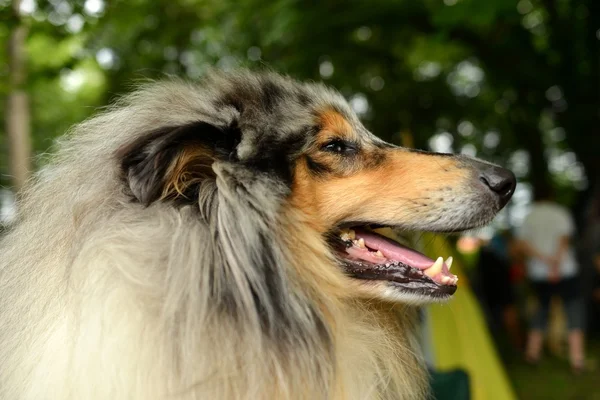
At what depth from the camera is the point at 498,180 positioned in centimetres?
233

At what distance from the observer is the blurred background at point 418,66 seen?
16.2 ft

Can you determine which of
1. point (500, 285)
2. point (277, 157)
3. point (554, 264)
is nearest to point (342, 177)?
point (277, 157)

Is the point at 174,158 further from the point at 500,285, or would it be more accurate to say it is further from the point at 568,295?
the point at 500,285

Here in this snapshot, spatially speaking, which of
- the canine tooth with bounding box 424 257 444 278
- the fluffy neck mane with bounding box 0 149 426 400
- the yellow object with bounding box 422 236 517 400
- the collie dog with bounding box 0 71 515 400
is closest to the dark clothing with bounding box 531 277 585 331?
the yellow object with bounding box 422 236 517 400

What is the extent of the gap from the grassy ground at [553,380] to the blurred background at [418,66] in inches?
0.9

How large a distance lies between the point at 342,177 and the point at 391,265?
1.24ft

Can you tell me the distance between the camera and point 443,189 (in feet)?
7.55

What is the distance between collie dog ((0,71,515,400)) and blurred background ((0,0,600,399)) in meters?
2.03

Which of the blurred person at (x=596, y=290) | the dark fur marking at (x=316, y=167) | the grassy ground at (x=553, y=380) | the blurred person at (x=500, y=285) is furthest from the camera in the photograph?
the blurred person at (x=500, y=285)

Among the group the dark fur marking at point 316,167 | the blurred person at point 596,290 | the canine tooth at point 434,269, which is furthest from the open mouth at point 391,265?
the blurred person at point 596,290

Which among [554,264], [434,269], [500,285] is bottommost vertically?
[500,285]

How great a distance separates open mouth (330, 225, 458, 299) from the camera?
227 cm

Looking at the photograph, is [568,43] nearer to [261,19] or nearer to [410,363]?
[261,19]

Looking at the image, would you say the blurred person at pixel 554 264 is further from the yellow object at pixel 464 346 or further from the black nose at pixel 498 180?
the black nose at pixel 498 180
